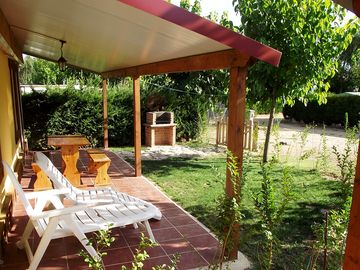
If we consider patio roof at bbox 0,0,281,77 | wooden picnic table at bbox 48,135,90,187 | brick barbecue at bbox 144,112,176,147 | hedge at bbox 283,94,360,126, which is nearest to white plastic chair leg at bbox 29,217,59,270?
patio roof at bbox 0,0,281,77

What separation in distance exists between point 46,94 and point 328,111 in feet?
47.7

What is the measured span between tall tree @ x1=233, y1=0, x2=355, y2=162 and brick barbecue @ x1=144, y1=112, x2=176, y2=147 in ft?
13.0

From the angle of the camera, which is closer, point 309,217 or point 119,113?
point 309,217

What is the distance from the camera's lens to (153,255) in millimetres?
3531

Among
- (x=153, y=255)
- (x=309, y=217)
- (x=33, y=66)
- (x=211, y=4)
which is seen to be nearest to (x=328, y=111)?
(x=211, y=4)

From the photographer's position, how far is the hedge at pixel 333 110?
16373mm

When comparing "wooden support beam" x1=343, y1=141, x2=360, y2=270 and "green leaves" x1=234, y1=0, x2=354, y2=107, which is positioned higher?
"green leaves" x1=234, y1=0, x2=354, y2=107

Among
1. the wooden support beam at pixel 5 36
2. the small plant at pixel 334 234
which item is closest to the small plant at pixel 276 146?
the small plant at pixel 334 234

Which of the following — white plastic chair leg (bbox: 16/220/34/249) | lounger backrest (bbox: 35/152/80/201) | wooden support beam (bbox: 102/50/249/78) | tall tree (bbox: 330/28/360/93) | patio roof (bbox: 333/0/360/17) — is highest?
tall tree (bbox: 330/28/360/93)

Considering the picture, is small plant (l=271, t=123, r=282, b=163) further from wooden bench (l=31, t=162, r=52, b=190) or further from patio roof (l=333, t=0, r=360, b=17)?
wooden bench (l=31, t=162, r=52, b=190)

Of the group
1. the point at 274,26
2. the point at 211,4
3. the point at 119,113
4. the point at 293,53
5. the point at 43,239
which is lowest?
the point at 43,239

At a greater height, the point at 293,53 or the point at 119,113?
the point at 293,53

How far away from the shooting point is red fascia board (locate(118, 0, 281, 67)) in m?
2.18

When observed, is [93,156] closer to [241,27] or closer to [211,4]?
[241,27]
